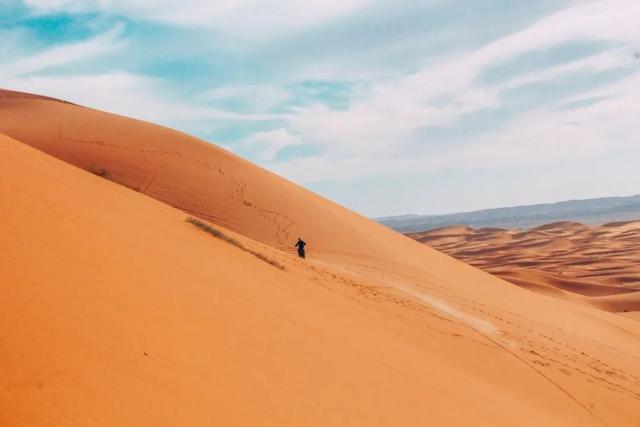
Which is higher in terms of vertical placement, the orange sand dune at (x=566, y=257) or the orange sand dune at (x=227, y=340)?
the orange sand dune at (x=566, y=257)

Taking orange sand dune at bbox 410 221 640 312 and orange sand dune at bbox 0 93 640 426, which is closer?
orange sand dune at bbox 0 93 640 426

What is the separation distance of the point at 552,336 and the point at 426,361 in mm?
7387

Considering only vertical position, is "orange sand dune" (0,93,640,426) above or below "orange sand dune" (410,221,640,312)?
below

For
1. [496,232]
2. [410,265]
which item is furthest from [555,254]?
[410,265]

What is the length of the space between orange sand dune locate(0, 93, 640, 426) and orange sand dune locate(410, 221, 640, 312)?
724 inches

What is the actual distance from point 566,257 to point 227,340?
5215 centimetres

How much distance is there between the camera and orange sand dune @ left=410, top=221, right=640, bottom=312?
32.2 meters

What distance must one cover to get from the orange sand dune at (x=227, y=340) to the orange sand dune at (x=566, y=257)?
Result: 60.4 feet

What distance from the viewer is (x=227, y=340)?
4.88m

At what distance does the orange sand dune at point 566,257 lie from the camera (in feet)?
106

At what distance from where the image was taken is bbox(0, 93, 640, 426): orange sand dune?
3.47 metres

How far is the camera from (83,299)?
4352mm

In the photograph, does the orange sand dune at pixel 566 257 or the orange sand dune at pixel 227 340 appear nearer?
the orange sand dune at pixel 227 340

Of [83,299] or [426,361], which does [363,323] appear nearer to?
[426,361]
